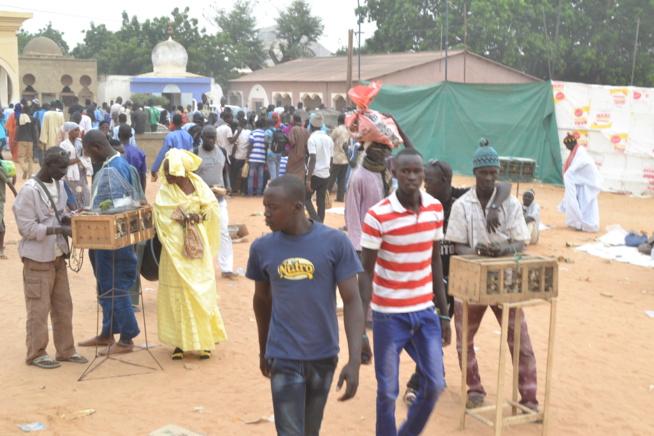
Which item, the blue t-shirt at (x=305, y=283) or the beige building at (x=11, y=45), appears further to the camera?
the beige building at (x=11, y=45)

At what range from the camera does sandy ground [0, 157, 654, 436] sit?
5.33 metres

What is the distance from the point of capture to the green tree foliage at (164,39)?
4769 centimetres

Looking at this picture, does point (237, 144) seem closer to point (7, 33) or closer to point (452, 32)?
point (7, 33)

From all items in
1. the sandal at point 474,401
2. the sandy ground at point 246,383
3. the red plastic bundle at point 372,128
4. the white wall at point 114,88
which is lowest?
the sandy ground at point 246,383

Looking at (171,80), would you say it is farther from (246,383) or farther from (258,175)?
(246,383)

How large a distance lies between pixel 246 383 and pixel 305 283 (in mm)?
2726

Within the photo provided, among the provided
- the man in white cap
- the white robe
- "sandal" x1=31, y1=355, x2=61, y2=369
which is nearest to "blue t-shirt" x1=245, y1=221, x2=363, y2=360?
"sandal" x1=31, y1=355, x2=61, y2=369

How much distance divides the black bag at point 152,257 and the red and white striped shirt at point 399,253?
2793mm

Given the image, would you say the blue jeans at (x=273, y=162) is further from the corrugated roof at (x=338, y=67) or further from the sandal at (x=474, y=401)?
the corrugated roof at (x=338, y=67)

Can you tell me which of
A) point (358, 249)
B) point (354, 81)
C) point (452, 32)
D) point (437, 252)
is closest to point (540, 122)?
point (354, 81)

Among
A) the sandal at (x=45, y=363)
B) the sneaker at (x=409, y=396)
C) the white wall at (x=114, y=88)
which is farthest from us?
the white wall at (x=114, y=88)

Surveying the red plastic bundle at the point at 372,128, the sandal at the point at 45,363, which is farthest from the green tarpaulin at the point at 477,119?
the sandal at the point at 45,363

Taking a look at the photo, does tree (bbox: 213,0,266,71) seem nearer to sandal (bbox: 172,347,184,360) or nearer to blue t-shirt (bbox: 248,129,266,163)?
blue t-shirt (bbox: 248,129,266,163)

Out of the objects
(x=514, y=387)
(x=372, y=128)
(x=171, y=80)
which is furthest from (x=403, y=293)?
(x=171, y=80)
